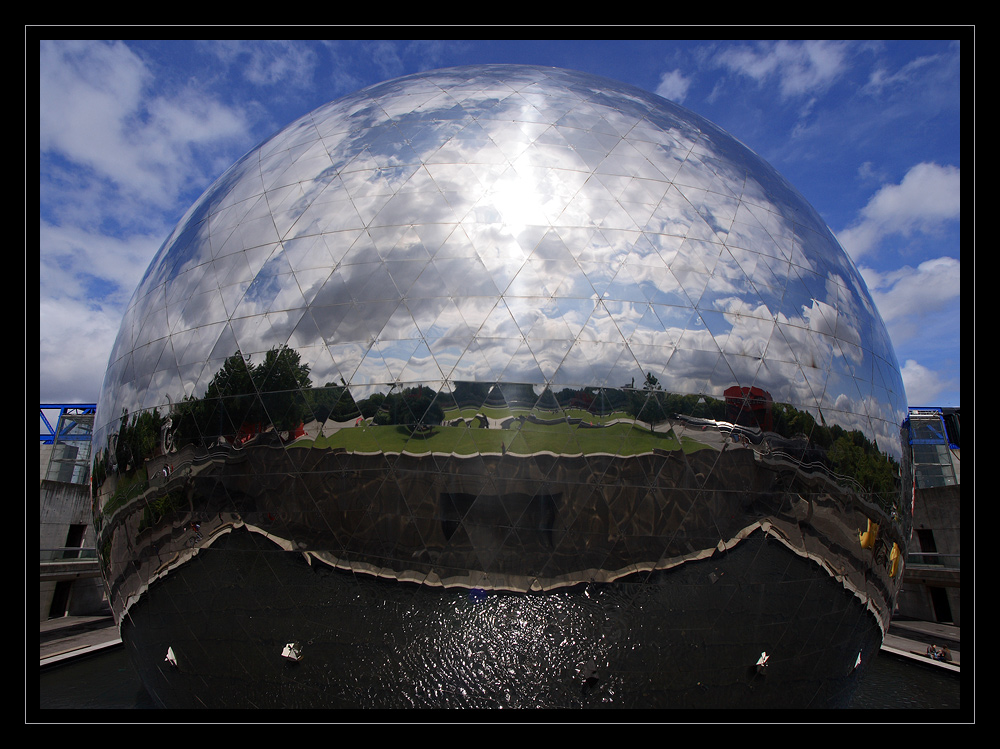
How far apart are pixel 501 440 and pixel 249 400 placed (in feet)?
9.07

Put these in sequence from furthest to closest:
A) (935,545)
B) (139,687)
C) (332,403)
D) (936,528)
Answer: (935,545)
(936,528)
(139,687)
(332,403)

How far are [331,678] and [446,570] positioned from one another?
1.74 m

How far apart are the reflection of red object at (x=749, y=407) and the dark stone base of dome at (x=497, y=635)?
1.23 m

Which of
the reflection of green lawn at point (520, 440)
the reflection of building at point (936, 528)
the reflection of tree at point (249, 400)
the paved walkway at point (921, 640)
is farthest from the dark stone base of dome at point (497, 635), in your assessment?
the reflection of building at point (936, 528)

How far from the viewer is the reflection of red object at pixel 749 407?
5781 mm

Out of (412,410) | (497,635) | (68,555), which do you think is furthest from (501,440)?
(68,555)

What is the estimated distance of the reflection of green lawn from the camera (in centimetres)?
535

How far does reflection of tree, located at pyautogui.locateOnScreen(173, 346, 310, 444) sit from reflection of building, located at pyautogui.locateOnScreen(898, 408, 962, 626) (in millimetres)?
19867

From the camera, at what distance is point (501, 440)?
535 centimetres

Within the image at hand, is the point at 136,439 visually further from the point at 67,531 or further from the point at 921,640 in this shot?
the point at 67,531

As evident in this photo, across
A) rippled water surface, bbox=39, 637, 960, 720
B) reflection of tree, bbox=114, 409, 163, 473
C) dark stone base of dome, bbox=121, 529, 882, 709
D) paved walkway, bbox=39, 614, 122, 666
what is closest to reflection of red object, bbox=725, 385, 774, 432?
dark stone base of dome, bbox=121, 529, 882, 709

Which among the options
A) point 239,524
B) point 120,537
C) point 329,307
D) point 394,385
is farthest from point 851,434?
point 120,537

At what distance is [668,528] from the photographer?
5535mm

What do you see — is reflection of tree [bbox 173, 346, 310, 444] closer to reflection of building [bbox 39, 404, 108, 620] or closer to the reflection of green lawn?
the reflection of green lawn
